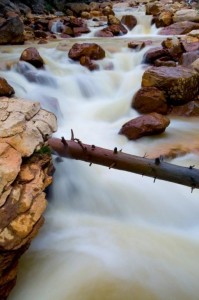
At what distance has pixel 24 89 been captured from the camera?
7.29 metres

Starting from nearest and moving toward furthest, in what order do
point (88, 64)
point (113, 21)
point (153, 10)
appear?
point (88, 64)
point (113, 21)
point (153, 10)

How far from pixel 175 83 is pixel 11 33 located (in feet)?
24.6

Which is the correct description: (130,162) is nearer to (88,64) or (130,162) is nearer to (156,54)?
(88,64)

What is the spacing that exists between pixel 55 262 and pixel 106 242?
61 centimetres

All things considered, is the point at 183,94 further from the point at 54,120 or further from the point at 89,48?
the point at 54,120

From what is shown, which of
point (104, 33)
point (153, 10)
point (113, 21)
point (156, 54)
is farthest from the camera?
point (153, 10)

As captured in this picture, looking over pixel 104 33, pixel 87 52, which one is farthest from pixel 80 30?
pixel 87 52

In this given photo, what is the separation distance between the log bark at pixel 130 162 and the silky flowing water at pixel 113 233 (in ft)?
3.07

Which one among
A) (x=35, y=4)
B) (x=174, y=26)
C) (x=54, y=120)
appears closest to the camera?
(x=54, y=120)

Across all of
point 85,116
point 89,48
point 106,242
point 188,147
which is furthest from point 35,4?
point 106,242

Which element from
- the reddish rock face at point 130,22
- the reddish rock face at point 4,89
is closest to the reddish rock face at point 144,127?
the reddish rock face at point 4,89

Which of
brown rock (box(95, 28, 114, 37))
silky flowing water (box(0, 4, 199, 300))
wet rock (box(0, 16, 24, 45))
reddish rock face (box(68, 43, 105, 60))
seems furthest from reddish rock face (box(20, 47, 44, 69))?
brown rock (box(95, 28, 114, 37))

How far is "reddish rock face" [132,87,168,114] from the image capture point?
693 cm

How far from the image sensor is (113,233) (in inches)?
152
